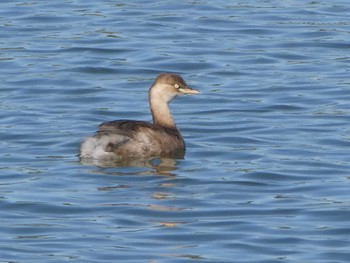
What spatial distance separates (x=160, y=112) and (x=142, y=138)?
907 mm

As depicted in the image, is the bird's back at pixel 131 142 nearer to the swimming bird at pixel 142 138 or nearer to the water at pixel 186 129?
the swimming bird at pixel 142 138

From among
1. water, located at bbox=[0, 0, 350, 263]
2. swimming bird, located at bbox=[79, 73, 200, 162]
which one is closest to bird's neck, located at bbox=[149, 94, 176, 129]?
swimming bird, located at bbox=[79, 73, 200, 162]

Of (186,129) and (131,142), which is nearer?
(131,142)

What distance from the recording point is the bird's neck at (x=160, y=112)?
49.6 feet

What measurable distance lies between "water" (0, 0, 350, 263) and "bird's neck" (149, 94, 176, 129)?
1.26 feet

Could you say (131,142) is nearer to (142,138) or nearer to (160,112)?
(142,138)

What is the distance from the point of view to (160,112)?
15164 mm

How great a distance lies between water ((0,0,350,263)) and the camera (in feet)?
37.6

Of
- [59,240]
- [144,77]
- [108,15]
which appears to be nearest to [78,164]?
[59,240]

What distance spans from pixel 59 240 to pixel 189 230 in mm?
987

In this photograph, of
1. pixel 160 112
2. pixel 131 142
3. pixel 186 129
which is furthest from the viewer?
pixel 186 129

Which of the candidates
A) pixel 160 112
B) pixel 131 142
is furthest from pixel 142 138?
pixel 160 112

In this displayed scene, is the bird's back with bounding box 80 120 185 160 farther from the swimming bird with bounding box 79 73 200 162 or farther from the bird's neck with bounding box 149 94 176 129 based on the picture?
the bird's neck with bounding box 149 94 176 129

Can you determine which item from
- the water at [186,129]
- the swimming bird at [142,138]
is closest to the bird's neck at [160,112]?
the swimming bird at [142,138]
